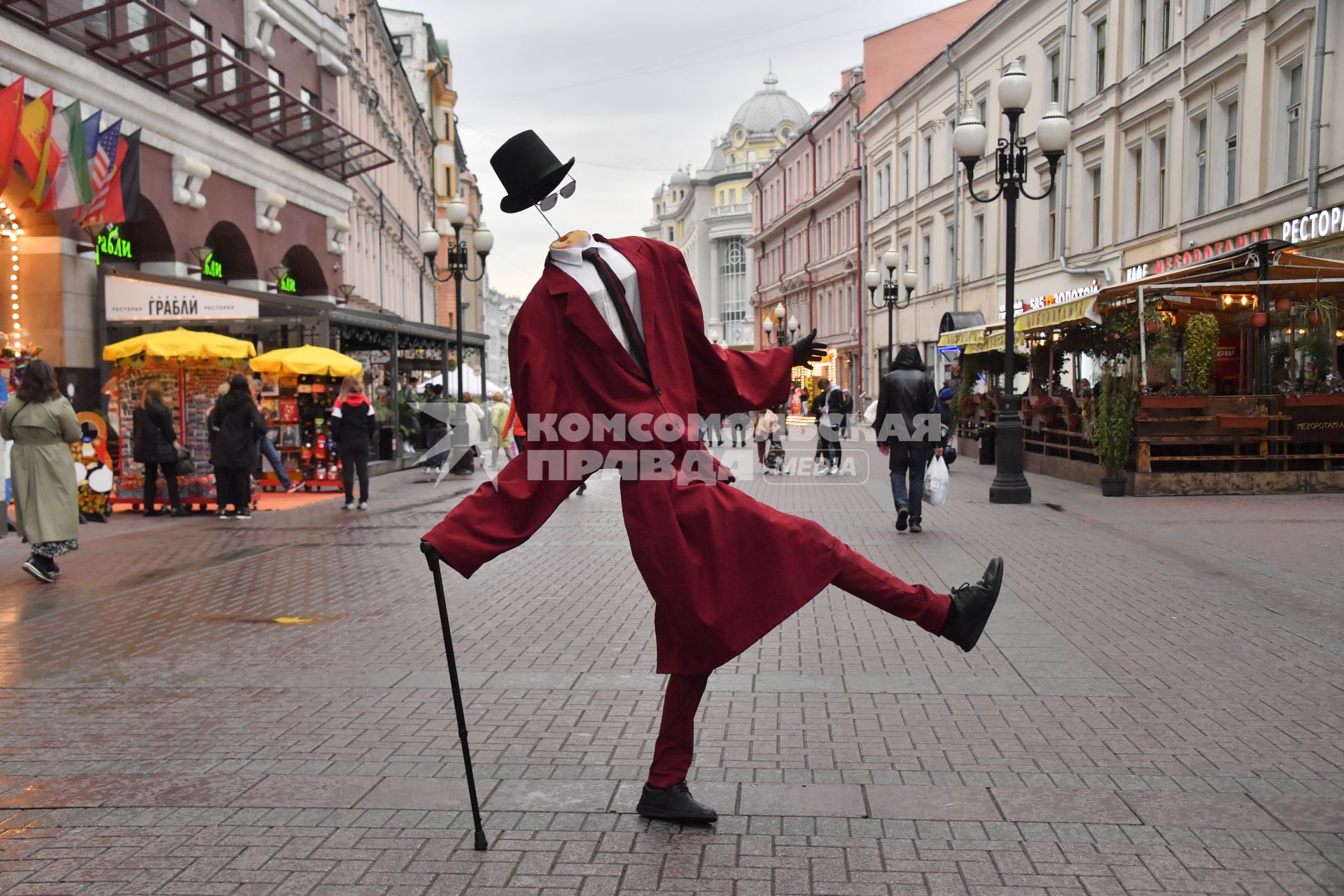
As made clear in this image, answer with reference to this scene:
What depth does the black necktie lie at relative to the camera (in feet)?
11.9

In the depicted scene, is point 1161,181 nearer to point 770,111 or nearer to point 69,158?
point 69,158

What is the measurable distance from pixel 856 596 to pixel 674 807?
34.8 inches

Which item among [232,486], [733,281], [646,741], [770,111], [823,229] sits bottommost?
[646,741]

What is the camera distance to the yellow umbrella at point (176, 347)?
14.9 metres

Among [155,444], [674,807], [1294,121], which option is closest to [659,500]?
[674,807]

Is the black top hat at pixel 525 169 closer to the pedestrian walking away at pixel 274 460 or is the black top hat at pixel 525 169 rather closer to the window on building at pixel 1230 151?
the pedestrian walking away at pixel 274 460

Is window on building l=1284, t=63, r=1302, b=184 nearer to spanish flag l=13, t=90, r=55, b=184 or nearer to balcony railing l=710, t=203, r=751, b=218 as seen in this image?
spanish flag l=13, t=90, r=55, b=184

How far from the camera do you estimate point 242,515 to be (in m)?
14.4

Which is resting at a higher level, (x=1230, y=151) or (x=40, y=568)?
(x=1230, y=151)

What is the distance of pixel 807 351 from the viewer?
13.3 feet

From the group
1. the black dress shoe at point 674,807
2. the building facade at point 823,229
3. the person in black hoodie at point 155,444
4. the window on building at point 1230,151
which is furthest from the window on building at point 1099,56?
the black dress shoe at point 674,807

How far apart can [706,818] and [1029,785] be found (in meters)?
1.17

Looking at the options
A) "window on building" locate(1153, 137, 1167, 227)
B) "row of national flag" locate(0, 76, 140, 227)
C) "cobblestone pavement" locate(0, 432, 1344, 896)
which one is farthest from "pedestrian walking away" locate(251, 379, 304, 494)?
"window on building" locate(1153, 137, 1167, 227)

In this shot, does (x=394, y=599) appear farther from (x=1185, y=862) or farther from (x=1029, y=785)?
(x=1185, y=862)
